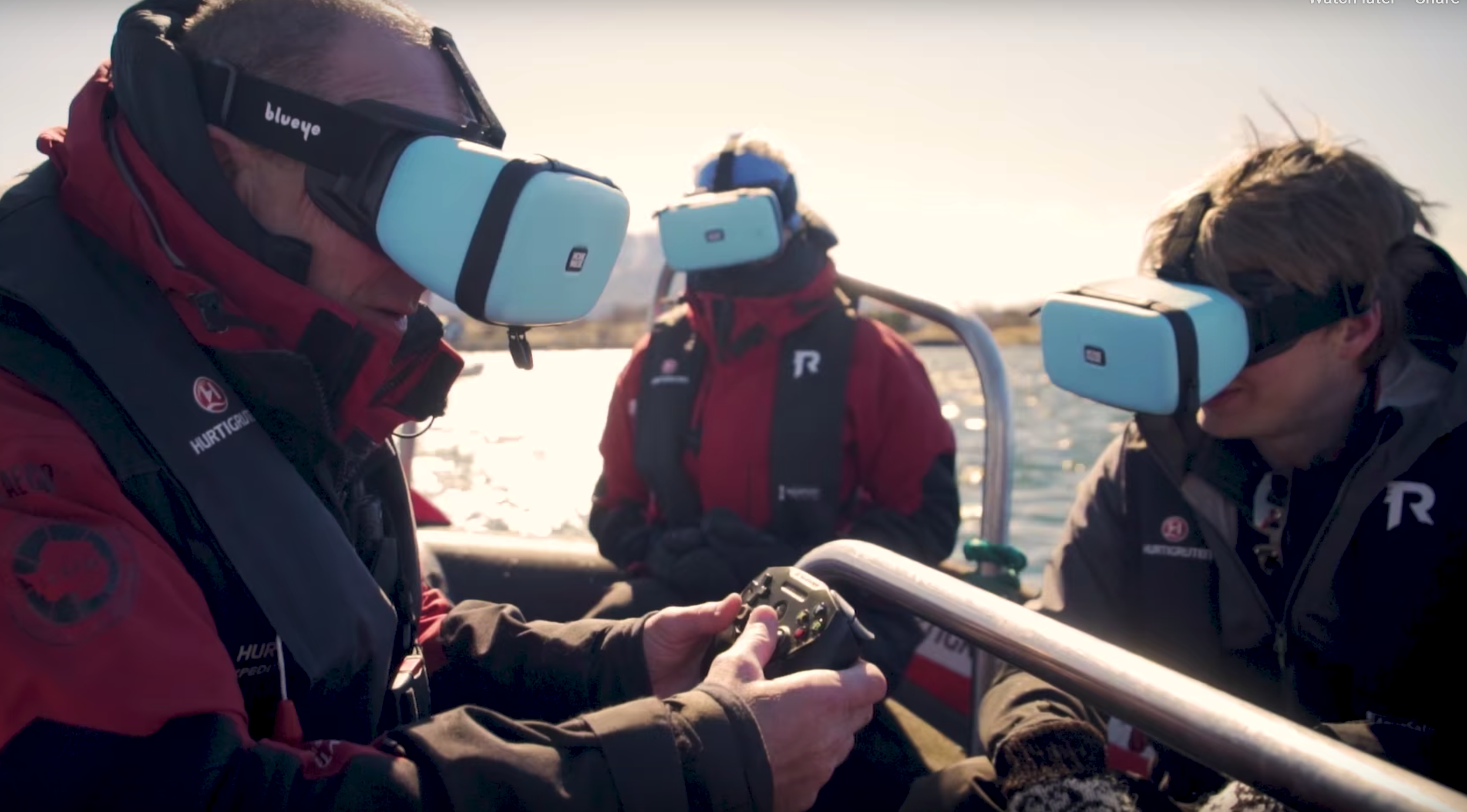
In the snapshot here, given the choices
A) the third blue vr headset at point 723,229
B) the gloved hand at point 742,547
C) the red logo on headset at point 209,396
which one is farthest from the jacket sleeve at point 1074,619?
the red logo on headset at point 209,396

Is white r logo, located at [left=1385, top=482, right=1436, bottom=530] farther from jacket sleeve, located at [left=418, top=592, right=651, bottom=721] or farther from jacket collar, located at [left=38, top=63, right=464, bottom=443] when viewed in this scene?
jacket collar, located at [left=38, top=63, right=464, bottom=443]

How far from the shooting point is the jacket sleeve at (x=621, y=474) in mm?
3230

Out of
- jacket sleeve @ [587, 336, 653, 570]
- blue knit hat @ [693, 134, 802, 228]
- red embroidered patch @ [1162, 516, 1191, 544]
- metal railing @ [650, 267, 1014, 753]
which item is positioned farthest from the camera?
jacket sleeve @ [587, 336, 653, 570]

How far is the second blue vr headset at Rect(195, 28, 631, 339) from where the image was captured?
1.21 m

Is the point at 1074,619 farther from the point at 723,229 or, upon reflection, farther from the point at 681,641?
the point at 723,229

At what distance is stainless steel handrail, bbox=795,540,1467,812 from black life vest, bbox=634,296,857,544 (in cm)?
152

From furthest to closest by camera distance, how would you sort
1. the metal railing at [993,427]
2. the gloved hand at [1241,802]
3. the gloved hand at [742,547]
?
the metal railing at [993,427]
the gloved hand at [742,547]
the gloved hand at [1241,802]

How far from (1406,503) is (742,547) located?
1.59m

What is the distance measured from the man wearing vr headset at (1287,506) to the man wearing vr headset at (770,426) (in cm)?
89

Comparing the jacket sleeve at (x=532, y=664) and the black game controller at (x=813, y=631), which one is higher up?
the black game controller at (x=813, y=631)

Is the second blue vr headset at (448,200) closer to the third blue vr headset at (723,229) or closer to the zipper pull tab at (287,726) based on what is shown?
the zipper pull tab at (287,726)

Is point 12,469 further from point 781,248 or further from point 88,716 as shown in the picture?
point 781,248

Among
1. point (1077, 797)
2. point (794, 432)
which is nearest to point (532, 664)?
point (1077, 797)

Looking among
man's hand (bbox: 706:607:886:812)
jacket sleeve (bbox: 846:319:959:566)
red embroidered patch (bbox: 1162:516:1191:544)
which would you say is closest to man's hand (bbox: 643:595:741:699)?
man's hand (bbox: 706:607:886:812)
